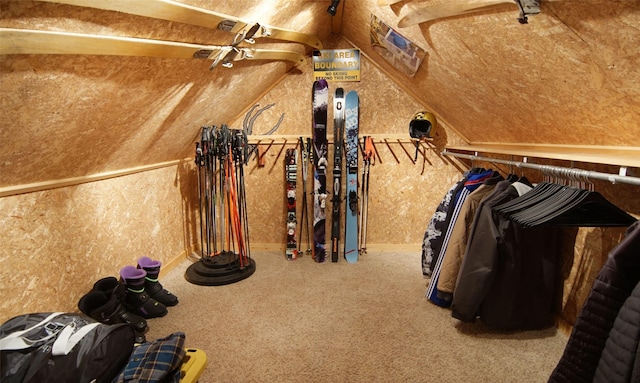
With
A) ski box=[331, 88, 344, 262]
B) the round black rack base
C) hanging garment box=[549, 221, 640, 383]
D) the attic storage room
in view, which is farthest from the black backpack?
ski box=[331, 88, 344, 262]

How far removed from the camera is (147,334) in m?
2.23

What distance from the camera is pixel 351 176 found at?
353 cm

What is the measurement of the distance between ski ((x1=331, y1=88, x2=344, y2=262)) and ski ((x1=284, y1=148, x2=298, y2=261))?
389mm

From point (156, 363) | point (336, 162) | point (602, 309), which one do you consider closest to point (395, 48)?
point (336, 162)

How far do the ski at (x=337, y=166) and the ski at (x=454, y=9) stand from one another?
4.31ft

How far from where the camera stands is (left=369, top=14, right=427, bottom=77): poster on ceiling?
98.2 inches

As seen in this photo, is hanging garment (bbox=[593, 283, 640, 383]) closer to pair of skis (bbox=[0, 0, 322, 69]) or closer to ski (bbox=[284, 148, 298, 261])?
pair of skis (bbox=[0, 0, 322, 69])

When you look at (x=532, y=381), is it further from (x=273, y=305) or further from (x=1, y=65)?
(x=1, y=65)

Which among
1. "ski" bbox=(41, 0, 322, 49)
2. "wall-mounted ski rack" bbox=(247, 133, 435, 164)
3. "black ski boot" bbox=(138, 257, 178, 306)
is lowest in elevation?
"black ski boot" bbox=(138, 257, 178, 306)

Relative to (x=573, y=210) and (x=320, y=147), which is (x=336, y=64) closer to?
(x=320, y=147)

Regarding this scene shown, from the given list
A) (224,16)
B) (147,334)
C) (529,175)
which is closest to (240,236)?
(147,334)

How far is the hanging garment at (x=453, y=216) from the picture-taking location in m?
2.50

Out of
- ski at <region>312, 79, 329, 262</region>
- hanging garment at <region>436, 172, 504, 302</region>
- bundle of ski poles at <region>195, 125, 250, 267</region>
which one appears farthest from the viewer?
ski at <region>312, 79, 329, 262</region>

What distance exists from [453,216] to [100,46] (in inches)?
89.9
